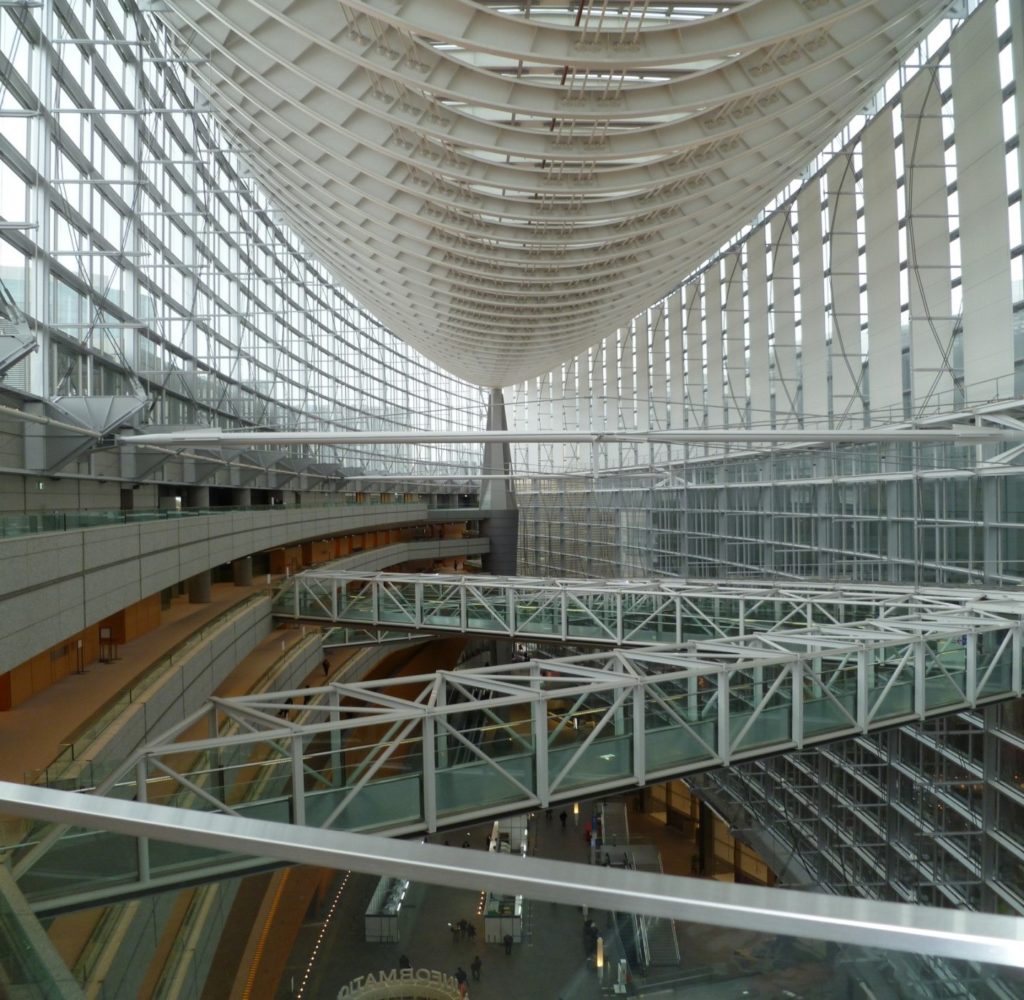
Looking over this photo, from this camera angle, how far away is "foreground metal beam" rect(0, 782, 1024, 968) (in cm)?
156

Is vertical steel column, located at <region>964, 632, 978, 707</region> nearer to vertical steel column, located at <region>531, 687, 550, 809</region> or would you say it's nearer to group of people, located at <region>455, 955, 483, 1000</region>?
vertical steel column, located at <region>531, 687, 550, 809</region>

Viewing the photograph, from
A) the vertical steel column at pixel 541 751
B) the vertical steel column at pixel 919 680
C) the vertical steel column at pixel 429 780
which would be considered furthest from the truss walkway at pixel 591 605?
the vertical steel column at pixel 429 780

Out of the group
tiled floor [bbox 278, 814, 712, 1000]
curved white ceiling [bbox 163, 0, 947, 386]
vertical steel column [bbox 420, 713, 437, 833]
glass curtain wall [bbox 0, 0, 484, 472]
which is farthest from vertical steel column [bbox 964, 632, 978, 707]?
glass curtain wall [bbox 0, 0, 484, 472]

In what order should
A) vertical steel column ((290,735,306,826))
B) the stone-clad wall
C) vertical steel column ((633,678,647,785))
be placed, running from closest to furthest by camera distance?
vertical steel column ((290,735,306,826))
the stone-clad wall
vertical steel column ((633,678,647,785))

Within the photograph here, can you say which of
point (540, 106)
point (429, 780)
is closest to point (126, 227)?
point (540, 106)

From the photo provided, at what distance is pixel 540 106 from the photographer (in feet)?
45.3

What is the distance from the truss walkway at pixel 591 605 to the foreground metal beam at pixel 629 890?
18109 mm

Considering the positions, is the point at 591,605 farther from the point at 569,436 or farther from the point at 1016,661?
the point at 1016,661

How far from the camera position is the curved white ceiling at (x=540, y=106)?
12.0 meters

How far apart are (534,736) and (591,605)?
13.3 metres

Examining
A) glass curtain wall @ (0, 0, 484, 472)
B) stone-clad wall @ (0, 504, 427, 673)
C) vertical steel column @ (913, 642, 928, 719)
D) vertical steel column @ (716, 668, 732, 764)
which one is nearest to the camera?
stone-clad wall @ (0, 504, 427, 673)

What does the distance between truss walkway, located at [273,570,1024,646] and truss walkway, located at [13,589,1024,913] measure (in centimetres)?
454

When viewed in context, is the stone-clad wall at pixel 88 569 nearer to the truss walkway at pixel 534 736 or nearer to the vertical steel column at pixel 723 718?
the truss walkway at pixel 534 736

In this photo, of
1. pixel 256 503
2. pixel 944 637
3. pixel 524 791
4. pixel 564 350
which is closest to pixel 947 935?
pixel 524 791
